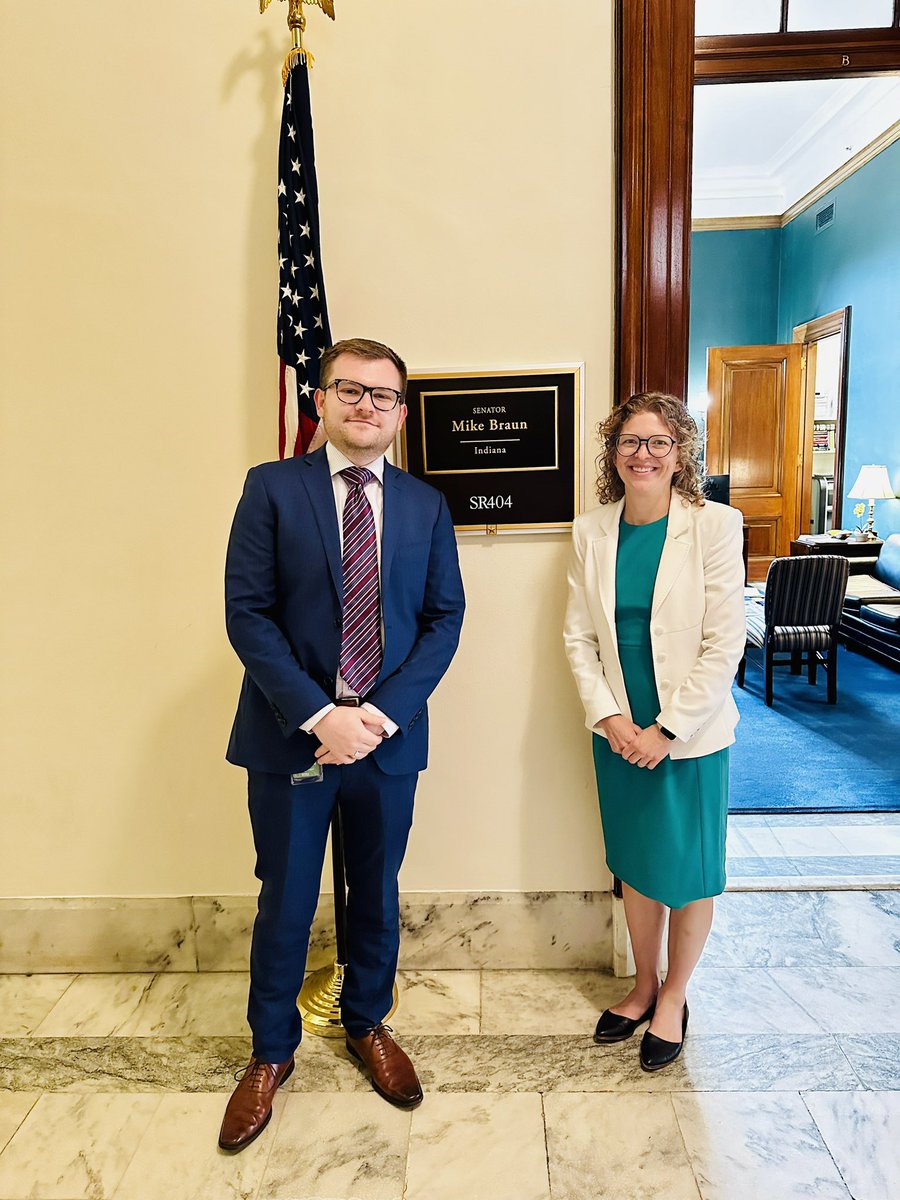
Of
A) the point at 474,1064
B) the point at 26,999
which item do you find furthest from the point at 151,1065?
the point at 474,1064

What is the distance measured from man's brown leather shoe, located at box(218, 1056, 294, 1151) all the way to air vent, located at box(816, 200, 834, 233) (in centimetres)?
834

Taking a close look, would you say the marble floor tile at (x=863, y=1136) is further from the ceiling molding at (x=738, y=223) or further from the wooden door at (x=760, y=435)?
the ceiling molding at (x=738, y=223)

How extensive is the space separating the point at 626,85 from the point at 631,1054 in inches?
106

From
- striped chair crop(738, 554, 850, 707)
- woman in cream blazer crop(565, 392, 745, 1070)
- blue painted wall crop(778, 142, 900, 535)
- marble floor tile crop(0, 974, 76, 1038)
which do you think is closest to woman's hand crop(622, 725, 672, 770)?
woman in cream blazer crop(565, 392, 745, 1070)

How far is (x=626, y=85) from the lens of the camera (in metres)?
2.27

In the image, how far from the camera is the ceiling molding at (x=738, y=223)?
344 inches

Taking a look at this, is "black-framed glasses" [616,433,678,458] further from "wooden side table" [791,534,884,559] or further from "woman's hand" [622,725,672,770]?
"wooden side table" [791,534,884,559]

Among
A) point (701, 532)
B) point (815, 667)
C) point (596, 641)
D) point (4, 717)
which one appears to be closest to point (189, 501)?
point (4, 717)

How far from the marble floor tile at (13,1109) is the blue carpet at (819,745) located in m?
2.94

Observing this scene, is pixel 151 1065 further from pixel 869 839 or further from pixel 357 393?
pixel 869 839

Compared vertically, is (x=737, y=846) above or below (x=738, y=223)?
below

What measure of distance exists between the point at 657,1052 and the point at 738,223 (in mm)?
8817

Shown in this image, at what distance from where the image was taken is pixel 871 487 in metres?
6.73

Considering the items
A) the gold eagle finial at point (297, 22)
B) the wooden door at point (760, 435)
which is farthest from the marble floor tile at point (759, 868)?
the wooden door at point (760, 435)
